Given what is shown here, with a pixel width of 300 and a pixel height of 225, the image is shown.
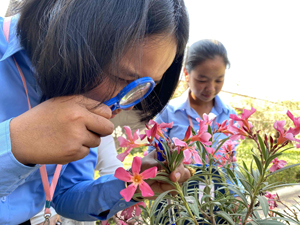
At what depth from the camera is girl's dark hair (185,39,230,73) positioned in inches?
92.8

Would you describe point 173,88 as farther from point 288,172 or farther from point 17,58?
point 288,172

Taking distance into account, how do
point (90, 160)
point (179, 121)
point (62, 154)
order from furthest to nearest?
point (179, 121), point (90, 160), point (62, 154)

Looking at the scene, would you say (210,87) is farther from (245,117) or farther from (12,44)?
(12,44)

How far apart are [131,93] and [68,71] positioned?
0.24 m

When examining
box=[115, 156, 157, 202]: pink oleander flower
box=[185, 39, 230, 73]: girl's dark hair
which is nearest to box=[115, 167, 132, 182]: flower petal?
box=[115, 156, 157, 202]: pink oleander flower

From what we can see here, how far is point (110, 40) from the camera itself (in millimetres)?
771

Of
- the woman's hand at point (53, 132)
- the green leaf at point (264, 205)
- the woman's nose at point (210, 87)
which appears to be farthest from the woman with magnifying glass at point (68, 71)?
the woman's nose at point (210, 87)

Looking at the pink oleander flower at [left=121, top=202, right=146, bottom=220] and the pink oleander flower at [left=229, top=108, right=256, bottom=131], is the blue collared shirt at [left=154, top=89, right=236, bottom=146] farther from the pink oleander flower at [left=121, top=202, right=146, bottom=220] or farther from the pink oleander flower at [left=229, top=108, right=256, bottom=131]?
the pink oleander flower at [left=229, top=108, right=256, bottom=131]

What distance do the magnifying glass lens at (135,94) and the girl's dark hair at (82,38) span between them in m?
0.07

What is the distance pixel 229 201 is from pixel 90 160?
30.6 inches

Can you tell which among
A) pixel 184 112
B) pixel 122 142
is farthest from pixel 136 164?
pixel 184 112

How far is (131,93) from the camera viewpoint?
2.95 feet

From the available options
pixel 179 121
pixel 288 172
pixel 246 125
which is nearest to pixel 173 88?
pixel 246 125

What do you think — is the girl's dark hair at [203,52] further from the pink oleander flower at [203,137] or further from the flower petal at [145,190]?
the flower petal at [145,190]
